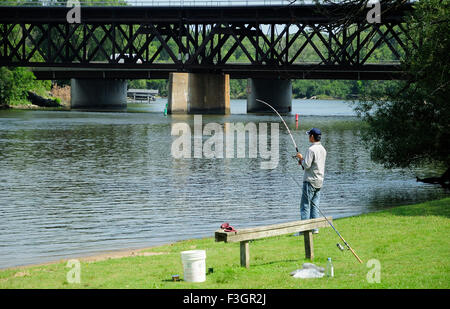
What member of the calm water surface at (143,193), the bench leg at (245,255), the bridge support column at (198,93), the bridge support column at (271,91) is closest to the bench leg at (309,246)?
the bench leg at (245,255)

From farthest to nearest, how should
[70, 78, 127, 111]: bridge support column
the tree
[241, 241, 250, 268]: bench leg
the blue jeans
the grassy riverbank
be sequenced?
[70, 78, 127, 111]: bridge support column → the tree → the blue jeans → [241, 241, 250, 268]: bench leg → the grassy riverbank

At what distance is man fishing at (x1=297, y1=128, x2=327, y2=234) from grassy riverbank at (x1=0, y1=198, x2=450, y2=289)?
718mm

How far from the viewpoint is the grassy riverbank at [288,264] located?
12.0m

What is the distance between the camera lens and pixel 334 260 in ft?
45.5

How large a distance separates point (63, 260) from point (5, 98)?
294 feet

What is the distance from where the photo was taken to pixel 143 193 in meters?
27.8

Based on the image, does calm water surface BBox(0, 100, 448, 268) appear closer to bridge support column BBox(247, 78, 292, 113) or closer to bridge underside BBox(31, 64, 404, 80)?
bridge underside BBox(31, 64, 404, 80)

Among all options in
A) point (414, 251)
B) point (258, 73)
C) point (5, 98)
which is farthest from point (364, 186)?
point (5, 98)

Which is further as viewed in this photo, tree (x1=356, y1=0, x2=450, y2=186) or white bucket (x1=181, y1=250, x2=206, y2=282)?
tree (x1=356, y1=0, x2=450, y2=186)

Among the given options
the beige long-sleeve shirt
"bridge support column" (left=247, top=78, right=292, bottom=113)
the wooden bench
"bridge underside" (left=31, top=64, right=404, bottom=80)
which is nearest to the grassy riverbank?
the wooden bench

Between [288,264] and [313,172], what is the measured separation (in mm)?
3246

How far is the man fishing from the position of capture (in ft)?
52.9

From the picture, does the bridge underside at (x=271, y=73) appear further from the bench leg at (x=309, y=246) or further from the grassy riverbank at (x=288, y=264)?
the bench leg at (x=309, y=246)
